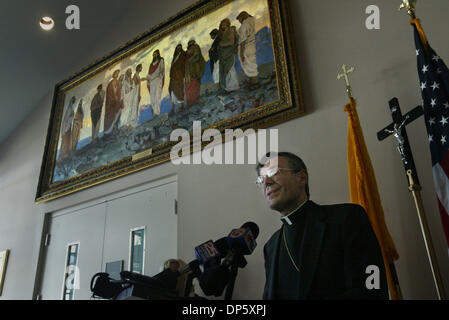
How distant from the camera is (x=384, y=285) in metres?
1.65

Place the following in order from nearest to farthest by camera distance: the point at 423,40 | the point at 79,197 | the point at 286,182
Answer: the point at 286,182 → the point at 423,40 → the point at 79,197

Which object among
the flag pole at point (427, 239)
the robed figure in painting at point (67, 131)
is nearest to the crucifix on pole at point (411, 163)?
the flag pole at point (427, 239)

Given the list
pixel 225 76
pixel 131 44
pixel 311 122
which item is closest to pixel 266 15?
pixel 225 76

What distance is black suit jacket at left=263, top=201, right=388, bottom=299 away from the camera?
167 centimetres

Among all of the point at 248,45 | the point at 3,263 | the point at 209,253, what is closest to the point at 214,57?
the point at 248,45

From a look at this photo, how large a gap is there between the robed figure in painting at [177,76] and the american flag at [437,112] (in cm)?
265

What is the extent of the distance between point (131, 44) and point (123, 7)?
34.5 inches

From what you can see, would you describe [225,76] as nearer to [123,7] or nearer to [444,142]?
[444,142]

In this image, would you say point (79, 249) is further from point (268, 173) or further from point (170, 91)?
point (268, 173)

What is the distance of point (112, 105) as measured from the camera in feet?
17.4

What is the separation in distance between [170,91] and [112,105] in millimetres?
1163

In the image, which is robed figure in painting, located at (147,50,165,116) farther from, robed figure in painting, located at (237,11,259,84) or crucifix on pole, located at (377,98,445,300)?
crucifix on pole, located at (377,98,445,300)
